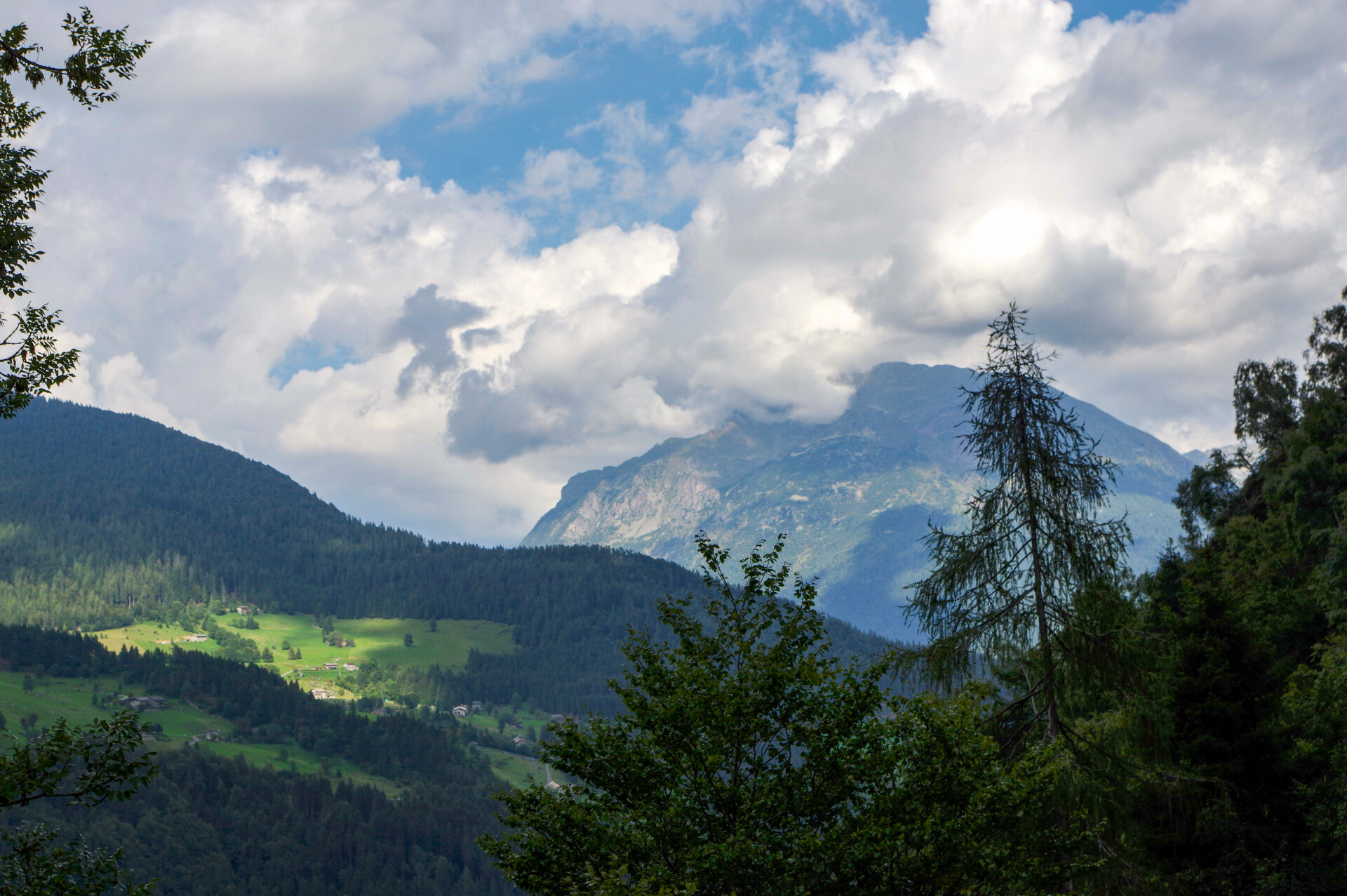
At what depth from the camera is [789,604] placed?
65.8ft

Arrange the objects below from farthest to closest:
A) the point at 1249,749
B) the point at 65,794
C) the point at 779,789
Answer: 1. the point at 1249,749
2. the point at 779,789
3. the point at 65,794

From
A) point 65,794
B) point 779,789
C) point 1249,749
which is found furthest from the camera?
point 1249,749

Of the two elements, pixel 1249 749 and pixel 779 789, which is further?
pixel 1249 749

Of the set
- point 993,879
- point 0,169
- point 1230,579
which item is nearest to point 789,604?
point 993,879

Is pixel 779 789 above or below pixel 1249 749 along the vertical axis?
below

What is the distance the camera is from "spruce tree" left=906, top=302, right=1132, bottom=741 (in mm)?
19688

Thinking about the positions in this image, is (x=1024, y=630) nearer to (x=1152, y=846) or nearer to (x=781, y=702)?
(x=781, y=702)

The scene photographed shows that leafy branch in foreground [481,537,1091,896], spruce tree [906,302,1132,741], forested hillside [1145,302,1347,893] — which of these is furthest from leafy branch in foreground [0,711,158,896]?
forested hillside [1145,302,1347,893]

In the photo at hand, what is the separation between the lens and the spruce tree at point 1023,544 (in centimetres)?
1969

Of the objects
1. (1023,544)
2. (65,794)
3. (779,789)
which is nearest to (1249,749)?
(1023,544)

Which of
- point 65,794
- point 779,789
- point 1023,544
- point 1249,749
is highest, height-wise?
point 1023,544

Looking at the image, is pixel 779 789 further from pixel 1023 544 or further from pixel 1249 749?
pixel 1249 749

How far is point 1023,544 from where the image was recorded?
20.3 m

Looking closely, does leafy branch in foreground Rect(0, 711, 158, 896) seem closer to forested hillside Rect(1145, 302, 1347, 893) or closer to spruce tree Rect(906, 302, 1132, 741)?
spruce tree Rect(906, 302, 1132, 741)
